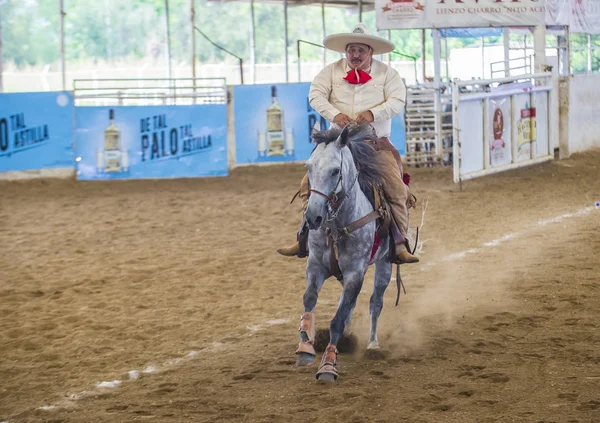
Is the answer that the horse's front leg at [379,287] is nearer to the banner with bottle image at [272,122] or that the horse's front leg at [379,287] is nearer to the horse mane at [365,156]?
the horse mane at [365,156]

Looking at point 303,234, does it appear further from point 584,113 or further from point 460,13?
point 584,113

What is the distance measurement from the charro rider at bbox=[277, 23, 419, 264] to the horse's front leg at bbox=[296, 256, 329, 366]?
39cm

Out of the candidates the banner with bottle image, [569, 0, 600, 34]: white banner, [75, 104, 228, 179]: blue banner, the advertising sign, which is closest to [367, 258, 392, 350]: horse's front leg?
the advertising sign

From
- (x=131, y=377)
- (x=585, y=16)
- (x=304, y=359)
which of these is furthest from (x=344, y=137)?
(x=585, y=16)

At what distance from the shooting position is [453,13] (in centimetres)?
1711

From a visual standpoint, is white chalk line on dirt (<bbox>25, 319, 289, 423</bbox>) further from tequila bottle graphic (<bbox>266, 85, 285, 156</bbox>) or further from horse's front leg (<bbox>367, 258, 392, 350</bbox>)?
tequila bottle graphic (<bbox>266, 85, 285, 156</bbox>)

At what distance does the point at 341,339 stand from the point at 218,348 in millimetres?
874

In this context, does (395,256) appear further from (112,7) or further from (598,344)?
(112,7)

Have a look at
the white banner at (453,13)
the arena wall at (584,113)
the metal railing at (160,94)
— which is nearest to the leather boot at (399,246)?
the metal railing at (160,94)

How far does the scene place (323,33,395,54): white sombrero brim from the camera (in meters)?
6.02

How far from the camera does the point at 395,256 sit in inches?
237

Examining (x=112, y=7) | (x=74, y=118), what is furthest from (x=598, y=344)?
(x=112, y=7)

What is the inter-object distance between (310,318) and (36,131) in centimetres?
1150

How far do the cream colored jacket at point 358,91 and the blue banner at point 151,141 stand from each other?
33.4 feet
